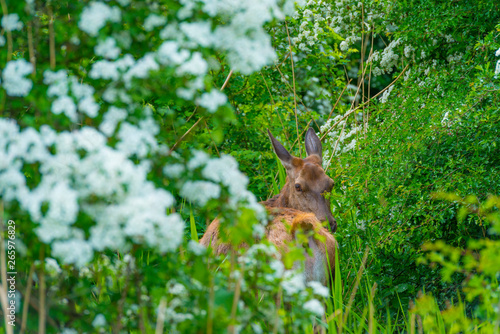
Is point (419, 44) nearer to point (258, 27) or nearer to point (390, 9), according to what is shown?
point (390, 9)

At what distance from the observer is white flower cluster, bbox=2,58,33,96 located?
2010 mm

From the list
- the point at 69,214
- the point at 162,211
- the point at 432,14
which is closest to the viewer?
the point at 69,214

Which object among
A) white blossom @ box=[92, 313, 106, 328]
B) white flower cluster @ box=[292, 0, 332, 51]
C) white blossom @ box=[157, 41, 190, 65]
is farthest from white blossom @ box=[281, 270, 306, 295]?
white flower cluster @ box=[292, 0, 332, 51]

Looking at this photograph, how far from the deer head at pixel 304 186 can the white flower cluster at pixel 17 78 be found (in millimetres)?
4242

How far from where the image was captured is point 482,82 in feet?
15.5

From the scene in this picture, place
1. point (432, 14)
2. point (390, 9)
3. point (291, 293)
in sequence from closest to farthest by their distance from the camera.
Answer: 1. point (291, 293)
2. point (432, 14)
3. point (390, 9)

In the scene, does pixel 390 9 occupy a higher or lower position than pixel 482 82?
higher

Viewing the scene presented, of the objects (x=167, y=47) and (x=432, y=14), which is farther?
(x=432, y=14)

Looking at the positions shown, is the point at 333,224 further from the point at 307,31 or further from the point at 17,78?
the point at 17,78

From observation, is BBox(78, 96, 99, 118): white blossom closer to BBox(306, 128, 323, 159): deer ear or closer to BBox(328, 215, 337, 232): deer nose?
BBox(328, 215, 337, 232): deer nose

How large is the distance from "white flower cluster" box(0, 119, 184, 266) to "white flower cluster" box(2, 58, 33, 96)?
175mm

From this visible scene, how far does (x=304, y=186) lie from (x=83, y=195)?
457 centimetres

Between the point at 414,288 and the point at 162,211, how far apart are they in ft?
12.8

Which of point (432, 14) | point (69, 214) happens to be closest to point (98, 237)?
point (69, 214)
